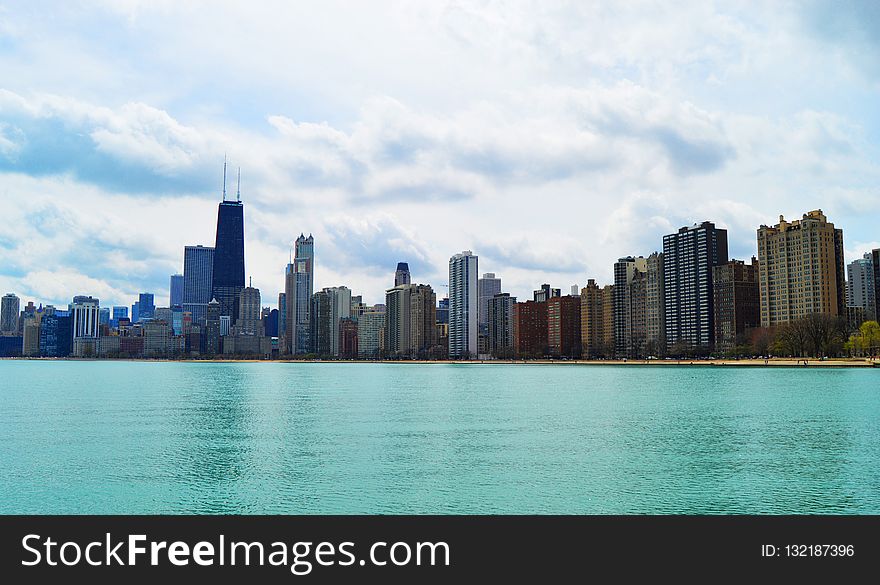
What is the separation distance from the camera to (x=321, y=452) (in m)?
40.9

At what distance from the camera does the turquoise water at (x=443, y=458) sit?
2906 centimetres

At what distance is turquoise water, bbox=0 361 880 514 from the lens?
2906cm

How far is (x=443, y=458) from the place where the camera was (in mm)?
38312
